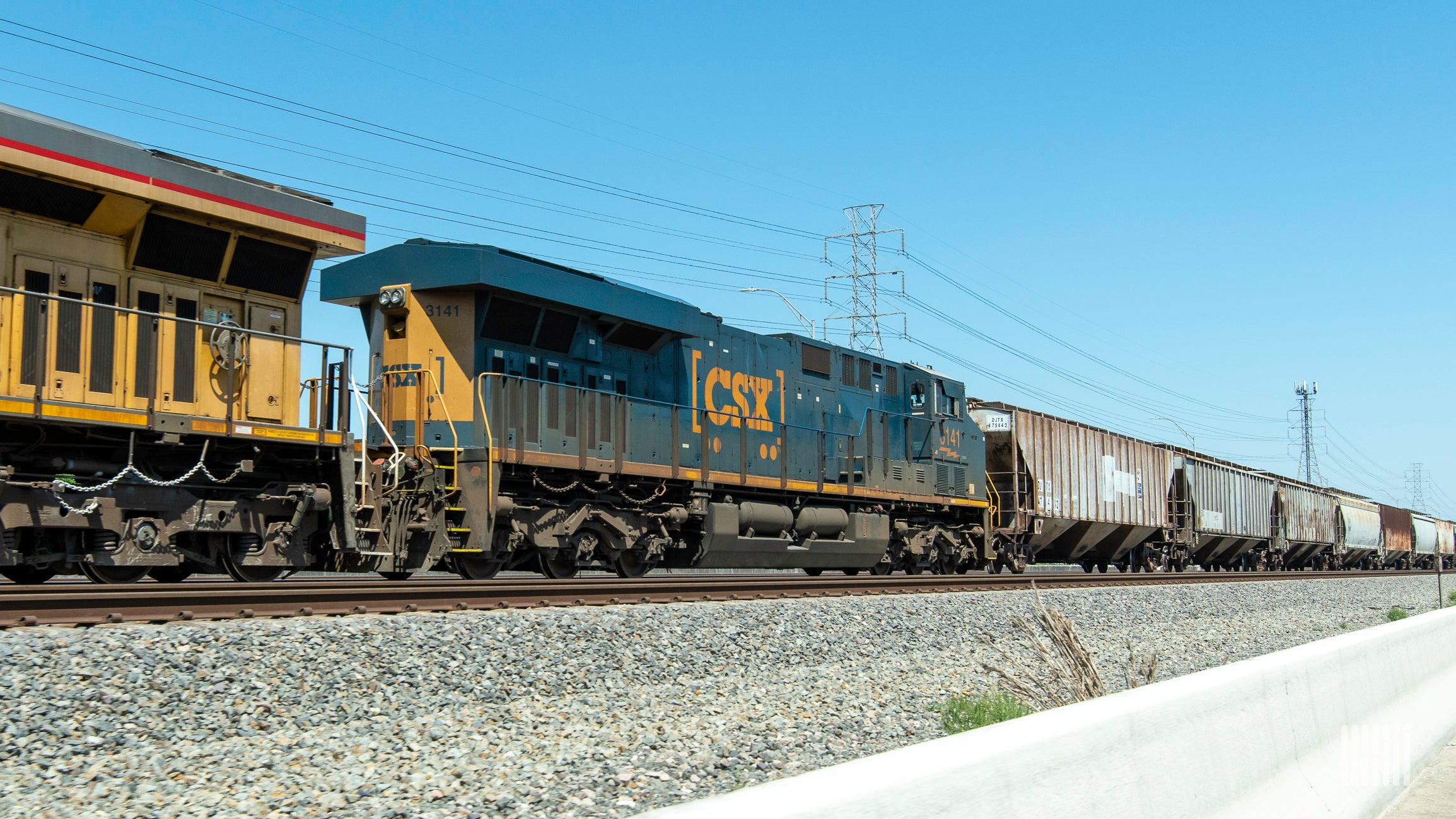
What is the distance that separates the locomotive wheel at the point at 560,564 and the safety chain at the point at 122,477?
4.02 meters

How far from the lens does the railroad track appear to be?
6348 millimetres

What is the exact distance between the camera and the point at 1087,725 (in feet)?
9.09

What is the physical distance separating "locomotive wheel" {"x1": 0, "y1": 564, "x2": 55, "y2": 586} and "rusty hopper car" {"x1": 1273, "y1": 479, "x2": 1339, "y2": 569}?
36488mm

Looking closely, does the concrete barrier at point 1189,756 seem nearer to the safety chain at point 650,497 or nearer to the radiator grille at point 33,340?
the radiator grille at point 33,340

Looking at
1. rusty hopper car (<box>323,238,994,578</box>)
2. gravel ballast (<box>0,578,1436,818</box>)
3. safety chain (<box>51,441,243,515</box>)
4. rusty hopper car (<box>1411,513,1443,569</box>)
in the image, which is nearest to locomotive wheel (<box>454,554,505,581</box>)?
rusty hopper car (<box>323,238,994,578</box>)

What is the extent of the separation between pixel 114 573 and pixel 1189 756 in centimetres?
785

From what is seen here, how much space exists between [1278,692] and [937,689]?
13.3 ft

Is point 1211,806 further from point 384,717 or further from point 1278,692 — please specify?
point 384,717

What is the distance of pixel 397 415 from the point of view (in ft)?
39.6

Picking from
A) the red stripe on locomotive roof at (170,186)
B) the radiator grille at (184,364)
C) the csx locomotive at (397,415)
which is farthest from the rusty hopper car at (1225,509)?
the radiator grille at (184,364)

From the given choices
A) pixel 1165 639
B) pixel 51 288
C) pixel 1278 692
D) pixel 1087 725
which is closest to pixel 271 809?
pixel 1087 725

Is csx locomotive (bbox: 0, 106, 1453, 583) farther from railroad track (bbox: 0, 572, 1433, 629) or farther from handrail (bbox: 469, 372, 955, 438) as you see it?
railroad track (bbox: 0, 572, 1433, 629)

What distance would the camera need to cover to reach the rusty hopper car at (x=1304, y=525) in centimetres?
3678

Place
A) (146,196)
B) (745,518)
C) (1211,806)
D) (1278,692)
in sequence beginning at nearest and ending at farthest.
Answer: (1211,806), (1278,692), (146,196), (745,518)
